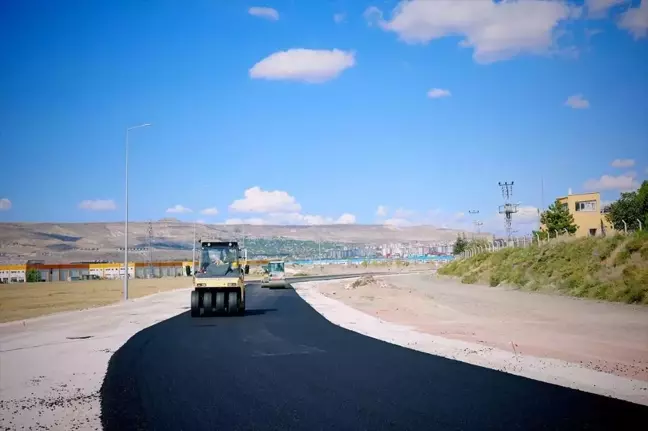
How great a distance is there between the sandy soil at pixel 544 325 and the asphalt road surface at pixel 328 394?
3.23 m

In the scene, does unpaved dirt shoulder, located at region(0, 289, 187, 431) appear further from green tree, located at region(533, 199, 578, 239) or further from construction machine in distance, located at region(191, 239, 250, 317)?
green tree, located at region(533, 199, 578, 239)

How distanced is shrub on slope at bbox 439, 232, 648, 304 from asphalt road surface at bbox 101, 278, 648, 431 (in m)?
20.0

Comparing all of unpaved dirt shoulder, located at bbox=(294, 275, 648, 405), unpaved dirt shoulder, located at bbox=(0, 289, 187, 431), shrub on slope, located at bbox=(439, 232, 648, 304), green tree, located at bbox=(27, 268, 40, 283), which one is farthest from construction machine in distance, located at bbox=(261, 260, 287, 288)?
green tree, located at bbox=(27, 268, 40, 283)

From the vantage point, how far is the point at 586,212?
8544cm

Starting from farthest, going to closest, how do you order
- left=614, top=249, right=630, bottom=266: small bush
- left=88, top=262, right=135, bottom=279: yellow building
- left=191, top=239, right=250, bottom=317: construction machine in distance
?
left=88, top=262, right=135, bottom=279: yellow building < left=614, top=249, right=630, bottom=266: small bush < left=191, top=239, right=250, bottom=317: construction machine in distance

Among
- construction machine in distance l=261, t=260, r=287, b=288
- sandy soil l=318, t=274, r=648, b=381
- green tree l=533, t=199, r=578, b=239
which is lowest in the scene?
sandy soil l=318, t=274, r=648, b=381

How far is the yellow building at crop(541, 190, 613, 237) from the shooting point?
84500 mm

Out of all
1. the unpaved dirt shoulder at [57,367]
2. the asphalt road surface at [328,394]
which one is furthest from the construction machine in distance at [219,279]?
the asphalt road surface at [328,394]

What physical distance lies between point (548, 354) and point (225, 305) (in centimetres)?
1538

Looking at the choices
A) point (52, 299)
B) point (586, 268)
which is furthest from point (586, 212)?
point (52, 299)

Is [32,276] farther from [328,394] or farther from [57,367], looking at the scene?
[328,394]

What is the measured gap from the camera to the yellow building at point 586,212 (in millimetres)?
84500

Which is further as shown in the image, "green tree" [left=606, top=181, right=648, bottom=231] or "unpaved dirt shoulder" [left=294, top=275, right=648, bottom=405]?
"green tree" [left=606, top=181, right=648, bottom=231]

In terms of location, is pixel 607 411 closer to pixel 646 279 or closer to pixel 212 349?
pixel 212 349
